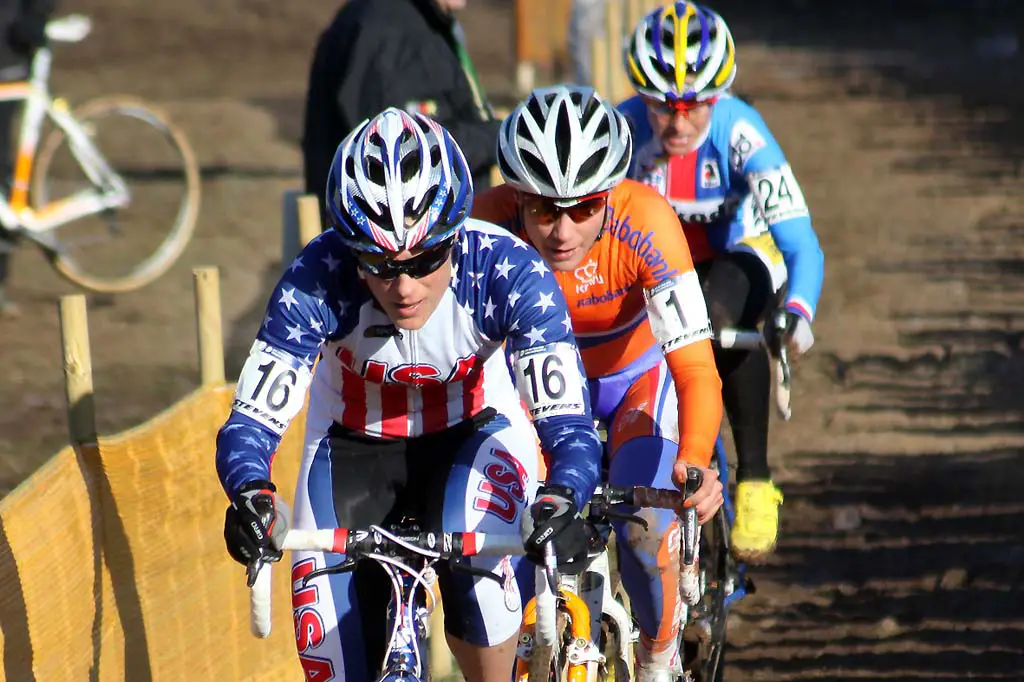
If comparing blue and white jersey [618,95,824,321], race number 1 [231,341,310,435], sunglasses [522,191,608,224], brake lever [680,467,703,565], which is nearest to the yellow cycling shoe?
blue and white jersey [618,95,824,321]

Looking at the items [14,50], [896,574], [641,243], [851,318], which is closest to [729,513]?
[641,243]

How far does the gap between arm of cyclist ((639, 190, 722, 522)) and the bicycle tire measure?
112 cm

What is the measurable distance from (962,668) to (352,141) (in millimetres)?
3911

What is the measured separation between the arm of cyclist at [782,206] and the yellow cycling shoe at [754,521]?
693 mm

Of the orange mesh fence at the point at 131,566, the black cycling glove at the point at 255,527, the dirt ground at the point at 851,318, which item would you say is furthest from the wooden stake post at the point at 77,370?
the dirt ground at the point at 851,318

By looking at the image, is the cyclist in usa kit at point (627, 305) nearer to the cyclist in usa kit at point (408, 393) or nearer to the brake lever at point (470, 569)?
the cyclist in usa kit at point (408, 393)

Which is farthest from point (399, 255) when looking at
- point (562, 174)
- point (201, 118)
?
point (201, 118)

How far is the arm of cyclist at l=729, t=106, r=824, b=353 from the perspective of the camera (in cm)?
582

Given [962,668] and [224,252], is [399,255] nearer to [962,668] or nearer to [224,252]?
[962,668]

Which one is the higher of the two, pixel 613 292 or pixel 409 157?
pixel 409 157

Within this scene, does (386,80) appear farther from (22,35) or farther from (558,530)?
(22,35)

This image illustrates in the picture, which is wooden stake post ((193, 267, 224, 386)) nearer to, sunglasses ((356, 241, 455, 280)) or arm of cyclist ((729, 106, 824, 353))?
sunglasses ((356, 241, 455, 280))

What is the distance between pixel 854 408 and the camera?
36.2 ft

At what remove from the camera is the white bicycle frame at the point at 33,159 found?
440 inches
